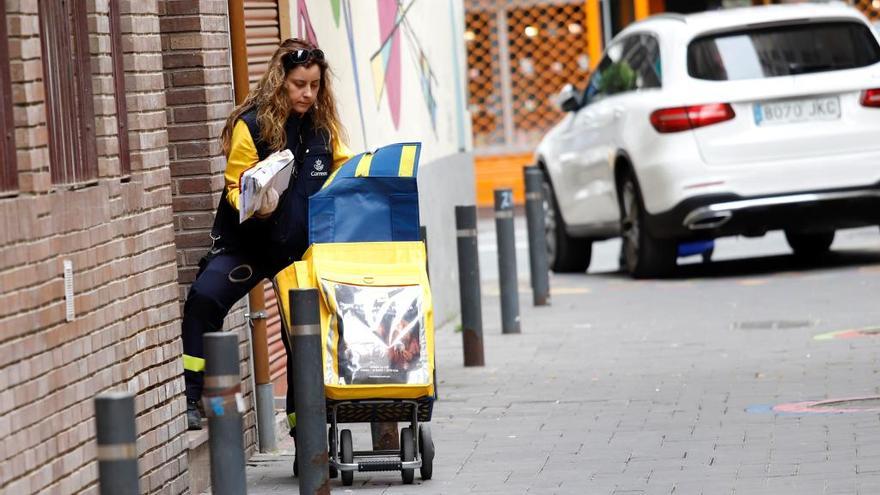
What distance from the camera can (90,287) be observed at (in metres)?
6.46

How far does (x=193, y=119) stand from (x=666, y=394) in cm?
287

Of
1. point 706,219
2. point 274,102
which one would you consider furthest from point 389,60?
point 274,102

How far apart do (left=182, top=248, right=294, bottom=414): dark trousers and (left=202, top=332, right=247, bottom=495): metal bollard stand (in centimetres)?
215

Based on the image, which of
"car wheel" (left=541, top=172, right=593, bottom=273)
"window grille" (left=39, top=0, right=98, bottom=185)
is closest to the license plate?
"car wheel" (left=541, top=172, right=593, bottom=273)

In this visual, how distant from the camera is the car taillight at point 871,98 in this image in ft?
48.2

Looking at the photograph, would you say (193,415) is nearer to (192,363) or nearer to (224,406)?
(192,363)

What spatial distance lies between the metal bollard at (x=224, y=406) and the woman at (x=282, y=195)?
7.24 ft

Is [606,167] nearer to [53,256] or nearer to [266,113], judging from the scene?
[266,113]

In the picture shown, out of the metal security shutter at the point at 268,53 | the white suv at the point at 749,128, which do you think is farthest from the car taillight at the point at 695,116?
the metal security shutter at the point at 268,53

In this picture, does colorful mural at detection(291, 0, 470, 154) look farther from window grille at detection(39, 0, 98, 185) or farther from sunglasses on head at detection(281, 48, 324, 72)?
window grille at detection(39, 0, 98, 185)

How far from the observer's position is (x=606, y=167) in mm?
15938

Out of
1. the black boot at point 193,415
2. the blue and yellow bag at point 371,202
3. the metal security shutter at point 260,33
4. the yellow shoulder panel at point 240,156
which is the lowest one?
the black boot at point 193,415

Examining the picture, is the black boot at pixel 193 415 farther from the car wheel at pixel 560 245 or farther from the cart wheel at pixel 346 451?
the car wheel at pixel 560 245

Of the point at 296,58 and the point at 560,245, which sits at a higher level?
the point at 296,58
